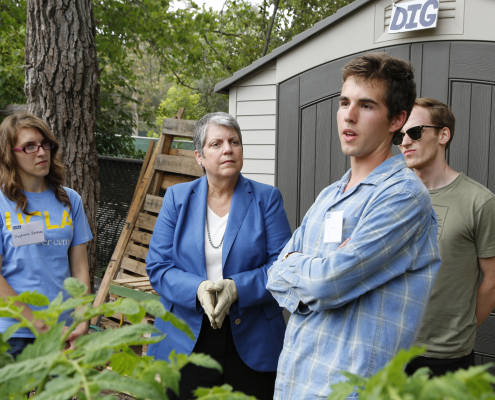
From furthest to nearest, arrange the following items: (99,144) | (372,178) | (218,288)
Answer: (99,144)
(218,288)
(372,178)

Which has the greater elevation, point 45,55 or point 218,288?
point 45,55

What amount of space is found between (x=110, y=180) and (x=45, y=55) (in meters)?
3.04

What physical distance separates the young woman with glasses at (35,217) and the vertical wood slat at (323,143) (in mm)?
1858

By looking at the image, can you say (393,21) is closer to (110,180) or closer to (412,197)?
(412,197)

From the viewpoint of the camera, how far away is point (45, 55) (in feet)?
11.6

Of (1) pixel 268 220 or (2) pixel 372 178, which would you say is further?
(1) pixel 268 220

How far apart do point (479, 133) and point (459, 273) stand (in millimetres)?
1292

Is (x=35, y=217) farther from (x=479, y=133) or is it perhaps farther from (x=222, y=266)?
(x=479, y=133)

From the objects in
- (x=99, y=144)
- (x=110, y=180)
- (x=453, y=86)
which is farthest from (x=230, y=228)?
(x=99, y=144)

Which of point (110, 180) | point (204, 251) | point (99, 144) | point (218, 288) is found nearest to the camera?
point (218, 288)

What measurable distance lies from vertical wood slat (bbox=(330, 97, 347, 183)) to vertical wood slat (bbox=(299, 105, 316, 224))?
0.17 metres

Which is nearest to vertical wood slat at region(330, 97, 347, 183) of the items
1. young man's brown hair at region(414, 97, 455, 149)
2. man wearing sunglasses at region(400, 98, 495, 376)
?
young man's brown hair at region(414, 97, 455, 149)

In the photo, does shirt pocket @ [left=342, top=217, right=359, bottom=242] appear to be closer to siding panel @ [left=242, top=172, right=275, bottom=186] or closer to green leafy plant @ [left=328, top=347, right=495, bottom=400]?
green leafy plant @ [left=328, top=347, right=495, bottom=400]

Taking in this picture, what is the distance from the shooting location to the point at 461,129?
2975 mm
